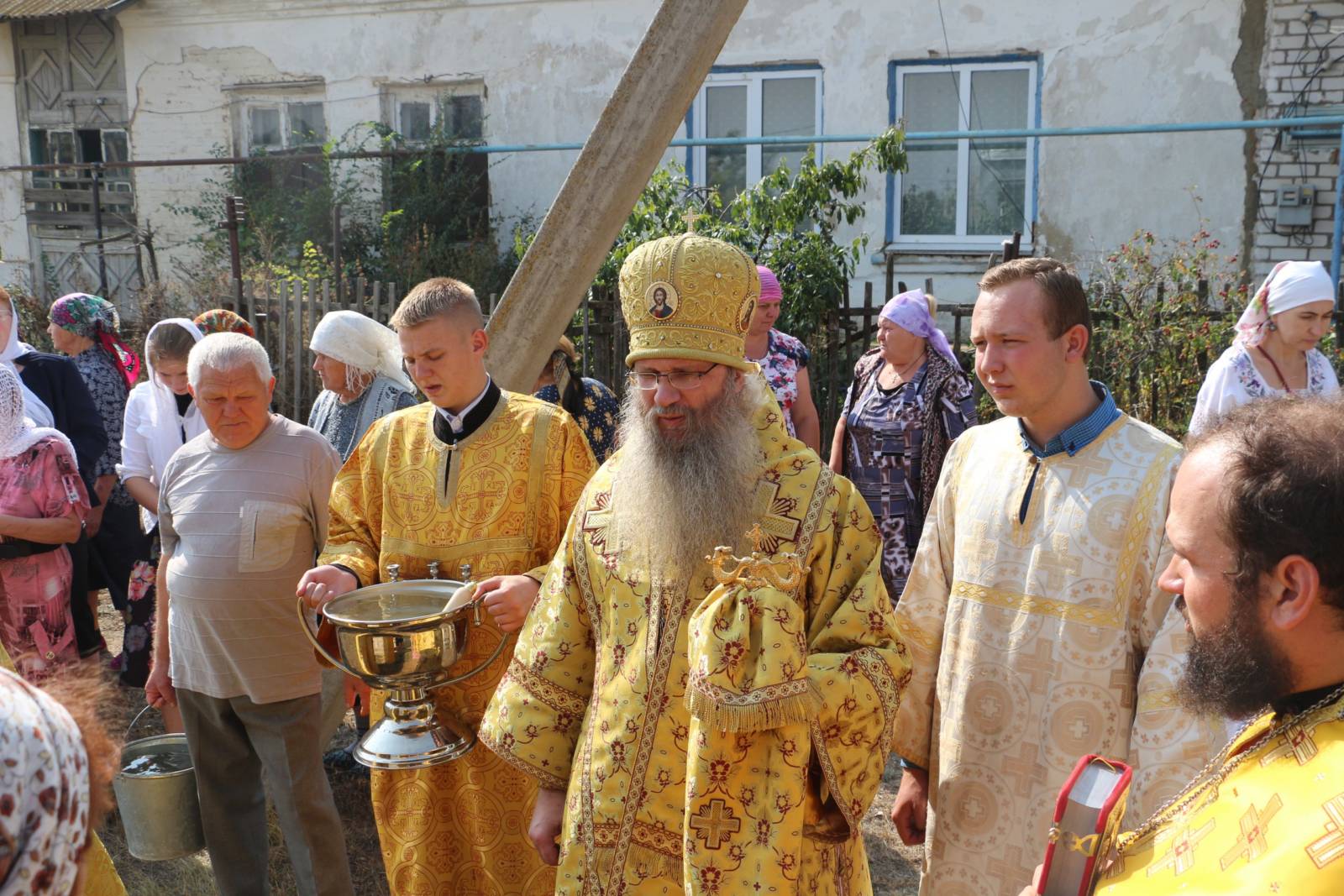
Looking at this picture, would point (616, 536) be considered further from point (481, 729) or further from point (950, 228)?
point (950, 228)

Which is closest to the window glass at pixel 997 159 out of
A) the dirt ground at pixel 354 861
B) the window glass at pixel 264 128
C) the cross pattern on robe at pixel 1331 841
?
the dirt ground at pixel 354 861

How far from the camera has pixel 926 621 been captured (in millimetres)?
2900

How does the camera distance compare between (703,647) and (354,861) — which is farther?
(354,861)

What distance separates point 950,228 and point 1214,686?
1077 centimetres

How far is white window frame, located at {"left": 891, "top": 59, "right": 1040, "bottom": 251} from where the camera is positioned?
1138 cm

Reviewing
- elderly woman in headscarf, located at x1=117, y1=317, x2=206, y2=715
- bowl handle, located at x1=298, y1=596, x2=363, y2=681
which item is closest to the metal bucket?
bowl handle, located at x1=298, y1=596, x2=363, y2=681

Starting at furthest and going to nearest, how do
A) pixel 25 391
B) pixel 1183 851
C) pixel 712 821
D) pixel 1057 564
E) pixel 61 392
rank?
pixel 61 392 → pixel 25 391 → pixel 1057 564 → pixel 712 821 → pixel 1183 851

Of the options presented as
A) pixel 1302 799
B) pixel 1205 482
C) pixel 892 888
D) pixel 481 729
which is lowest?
pixel 892 888

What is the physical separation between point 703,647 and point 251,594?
2.11 metres

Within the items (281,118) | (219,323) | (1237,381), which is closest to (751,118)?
(281,118)

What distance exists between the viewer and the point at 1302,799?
4.67 feet

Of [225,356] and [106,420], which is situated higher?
[225,356]

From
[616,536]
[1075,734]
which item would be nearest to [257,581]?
[616,536]

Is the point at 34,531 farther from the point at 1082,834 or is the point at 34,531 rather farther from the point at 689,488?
the point at 1082,834
